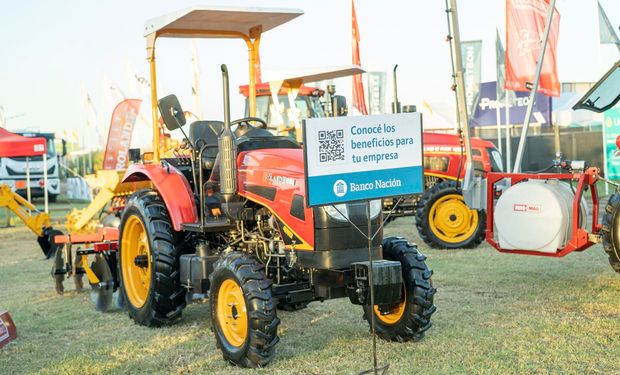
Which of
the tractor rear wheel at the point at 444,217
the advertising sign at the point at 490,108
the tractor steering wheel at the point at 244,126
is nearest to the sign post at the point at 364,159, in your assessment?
the tractor steering wheel at the point at 244,126

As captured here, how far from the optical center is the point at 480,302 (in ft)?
20.8

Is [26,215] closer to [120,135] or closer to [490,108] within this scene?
[120,135]

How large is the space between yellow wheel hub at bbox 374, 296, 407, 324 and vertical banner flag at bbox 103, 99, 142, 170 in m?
14.0

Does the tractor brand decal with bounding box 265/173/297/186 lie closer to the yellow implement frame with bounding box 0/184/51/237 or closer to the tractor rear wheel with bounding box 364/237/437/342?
the tractor rear wheel with bounding box 364/237/437/342

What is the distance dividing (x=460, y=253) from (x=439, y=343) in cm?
481

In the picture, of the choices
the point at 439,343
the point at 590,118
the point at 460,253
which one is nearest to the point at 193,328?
the point at 439,343

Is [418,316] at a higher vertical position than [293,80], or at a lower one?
lower

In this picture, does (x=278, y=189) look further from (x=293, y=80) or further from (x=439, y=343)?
(x=293, y=80)

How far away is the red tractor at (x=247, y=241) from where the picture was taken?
4492 mm

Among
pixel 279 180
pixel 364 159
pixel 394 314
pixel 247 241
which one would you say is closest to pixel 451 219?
pixel 394 314

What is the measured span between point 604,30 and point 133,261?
43.9ft

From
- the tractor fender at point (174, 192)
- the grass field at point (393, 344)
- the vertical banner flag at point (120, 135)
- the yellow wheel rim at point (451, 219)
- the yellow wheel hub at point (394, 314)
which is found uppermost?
the vertical banner flag at point (120, 135)

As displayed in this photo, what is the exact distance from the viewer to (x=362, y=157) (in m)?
4.06

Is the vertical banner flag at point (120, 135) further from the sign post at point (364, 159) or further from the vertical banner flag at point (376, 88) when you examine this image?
the sign post at point (364, 159)
